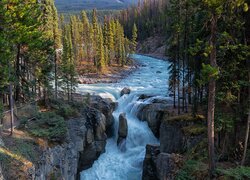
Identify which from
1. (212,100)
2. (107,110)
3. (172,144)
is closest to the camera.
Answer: (212,100)

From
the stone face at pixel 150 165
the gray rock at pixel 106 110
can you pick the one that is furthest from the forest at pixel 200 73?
the stone face at pixel 150 165

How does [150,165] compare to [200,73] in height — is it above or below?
below

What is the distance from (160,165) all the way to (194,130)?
3976 mm

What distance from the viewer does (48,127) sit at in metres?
25.1

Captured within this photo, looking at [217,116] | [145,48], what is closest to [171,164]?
[217,116]

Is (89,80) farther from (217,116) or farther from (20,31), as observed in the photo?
(217,116)

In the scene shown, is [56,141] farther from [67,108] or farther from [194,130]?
[194,130]

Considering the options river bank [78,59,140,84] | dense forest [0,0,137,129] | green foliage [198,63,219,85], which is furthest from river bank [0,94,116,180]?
river bank [78,59,140,84]

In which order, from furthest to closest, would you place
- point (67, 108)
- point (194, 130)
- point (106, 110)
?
1. point (106, 110)
2. point (67, 108)
3. point (194, 130)

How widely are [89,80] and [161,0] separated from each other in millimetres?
112139

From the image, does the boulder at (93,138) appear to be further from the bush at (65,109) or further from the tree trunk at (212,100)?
the tree trunk at (212,100)

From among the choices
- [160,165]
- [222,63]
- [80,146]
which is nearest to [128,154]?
[80,146]

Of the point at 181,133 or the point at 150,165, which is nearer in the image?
the point at 181,133

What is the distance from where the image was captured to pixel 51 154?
2202 centimetres
